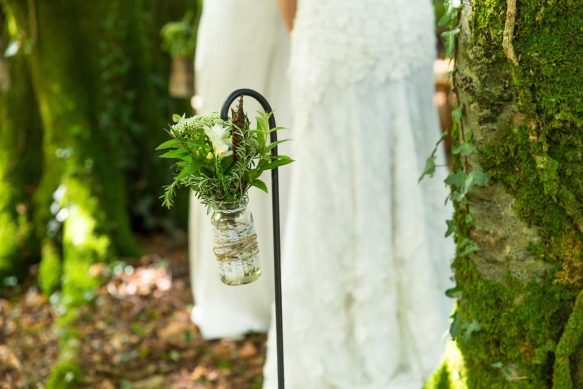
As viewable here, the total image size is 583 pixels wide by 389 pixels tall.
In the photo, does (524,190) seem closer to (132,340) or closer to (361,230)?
(361,230)

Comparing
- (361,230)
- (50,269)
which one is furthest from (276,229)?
(50,269)

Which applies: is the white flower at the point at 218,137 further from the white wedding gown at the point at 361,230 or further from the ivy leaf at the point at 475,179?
the white wedding gown at the point at 361,230

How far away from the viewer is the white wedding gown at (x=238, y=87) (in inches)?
124

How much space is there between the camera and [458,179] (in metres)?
1.76

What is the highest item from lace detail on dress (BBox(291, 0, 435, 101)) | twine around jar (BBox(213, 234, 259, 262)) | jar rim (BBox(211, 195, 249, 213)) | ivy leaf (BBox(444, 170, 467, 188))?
lace detail on dress (BBox(291, 0, 435, 101))

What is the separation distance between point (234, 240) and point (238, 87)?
1.79 meters

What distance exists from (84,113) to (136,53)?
69cm

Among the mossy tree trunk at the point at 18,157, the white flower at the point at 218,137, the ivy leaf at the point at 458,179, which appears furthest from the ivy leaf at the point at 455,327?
the mossy tree trunk at the point at 18,157

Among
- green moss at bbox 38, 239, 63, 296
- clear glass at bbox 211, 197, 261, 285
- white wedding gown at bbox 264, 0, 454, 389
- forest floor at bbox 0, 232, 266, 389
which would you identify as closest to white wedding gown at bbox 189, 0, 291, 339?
forest floor at bbox 0, 232, 266, 389

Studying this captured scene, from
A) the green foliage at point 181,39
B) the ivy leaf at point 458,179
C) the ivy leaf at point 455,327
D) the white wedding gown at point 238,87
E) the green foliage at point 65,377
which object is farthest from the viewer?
the green foliage at point 181,39

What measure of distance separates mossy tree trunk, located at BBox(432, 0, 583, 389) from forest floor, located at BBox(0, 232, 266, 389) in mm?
1677

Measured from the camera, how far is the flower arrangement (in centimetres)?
154

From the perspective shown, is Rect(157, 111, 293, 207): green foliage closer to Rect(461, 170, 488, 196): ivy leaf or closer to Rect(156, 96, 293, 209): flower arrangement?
Rect(156, 96, 293, 209): flower arrangement

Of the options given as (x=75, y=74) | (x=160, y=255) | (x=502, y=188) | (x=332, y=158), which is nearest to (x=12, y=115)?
(x=75, y=74)
